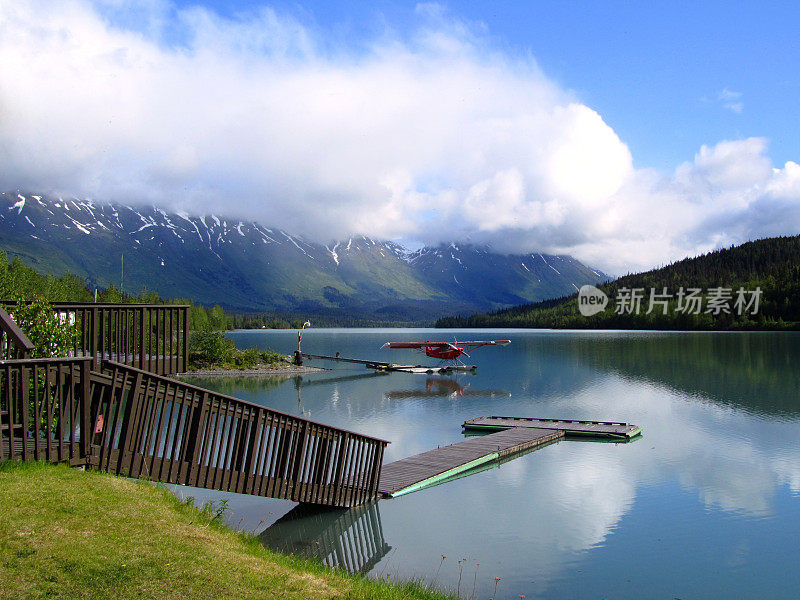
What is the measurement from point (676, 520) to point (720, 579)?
365 centimetres

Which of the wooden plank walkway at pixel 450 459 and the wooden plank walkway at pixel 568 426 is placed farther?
the wooden plank walkway at pixel 568 426

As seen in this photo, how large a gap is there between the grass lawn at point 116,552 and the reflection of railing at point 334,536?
11.7 ft

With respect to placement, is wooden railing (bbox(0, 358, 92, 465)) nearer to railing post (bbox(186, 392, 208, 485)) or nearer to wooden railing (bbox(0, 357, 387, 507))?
wooden railing (bbox(0, 357, 387, 507))

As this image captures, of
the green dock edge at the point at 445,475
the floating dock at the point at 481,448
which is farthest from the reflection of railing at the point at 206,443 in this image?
the floating dock at the point at 481,448

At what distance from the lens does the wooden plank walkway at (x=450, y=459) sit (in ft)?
56.5

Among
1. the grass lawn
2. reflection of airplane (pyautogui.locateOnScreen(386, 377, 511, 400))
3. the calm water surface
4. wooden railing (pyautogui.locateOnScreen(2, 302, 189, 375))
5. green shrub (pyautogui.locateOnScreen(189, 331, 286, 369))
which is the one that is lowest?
reflection of airplane (pyautogui.locateOnScreen(386, 377, 511, 400))

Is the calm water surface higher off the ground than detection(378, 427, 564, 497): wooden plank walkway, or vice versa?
detection(378, 427, 564, 497): wooden plank walkway

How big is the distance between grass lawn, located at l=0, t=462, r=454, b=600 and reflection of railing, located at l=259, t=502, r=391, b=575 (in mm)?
3579

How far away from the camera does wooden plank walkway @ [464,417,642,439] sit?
88.2 feet

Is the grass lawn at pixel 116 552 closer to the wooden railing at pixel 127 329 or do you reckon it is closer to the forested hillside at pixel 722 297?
the wooden railing at pixel 127 329

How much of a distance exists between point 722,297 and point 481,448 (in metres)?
164

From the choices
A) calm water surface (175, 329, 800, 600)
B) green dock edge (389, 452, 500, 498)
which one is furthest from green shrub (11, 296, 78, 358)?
green dock edge (389, 452, 500, 498)

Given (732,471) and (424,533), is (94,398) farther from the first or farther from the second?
(732,471)

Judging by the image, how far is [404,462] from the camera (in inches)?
783
